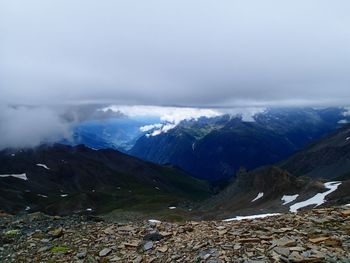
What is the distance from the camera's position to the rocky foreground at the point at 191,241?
54.3ft

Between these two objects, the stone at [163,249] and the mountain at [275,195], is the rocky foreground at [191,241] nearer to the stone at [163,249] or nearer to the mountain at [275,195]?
the stone at [163,249]

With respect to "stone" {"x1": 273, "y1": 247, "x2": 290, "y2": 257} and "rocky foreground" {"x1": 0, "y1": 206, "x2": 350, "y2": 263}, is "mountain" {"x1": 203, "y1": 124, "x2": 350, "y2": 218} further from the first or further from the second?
"stone" {"x1": 273, "y1": 247, "x2": 290, "y2": 257}

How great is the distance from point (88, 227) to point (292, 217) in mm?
11023

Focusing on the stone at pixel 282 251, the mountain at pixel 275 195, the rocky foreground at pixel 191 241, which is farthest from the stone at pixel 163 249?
the mountain at pixel 275 195

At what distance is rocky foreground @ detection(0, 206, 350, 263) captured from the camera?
16547 mm

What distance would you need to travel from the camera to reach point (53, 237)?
22.4 m

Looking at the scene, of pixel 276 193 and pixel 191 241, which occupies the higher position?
pixel 191 241

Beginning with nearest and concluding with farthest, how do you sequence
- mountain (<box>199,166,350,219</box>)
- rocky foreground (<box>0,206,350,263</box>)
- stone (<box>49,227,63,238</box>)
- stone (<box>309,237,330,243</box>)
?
rocky foreground (<box>0,206,350,263</box>) → stone (<box>309,237,330,243</box>) → stone (<box>49,227,63,238</box>) → mountain (<box>199,166,350,219</box>)

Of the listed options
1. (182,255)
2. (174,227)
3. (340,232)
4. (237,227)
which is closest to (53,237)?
(174,227)

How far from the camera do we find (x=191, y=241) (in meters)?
19.0

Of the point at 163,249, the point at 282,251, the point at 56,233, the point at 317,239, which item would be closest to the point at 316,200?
the point at 56,233

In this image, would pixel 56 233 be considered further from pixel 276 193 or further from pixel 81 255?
pixel 276 193

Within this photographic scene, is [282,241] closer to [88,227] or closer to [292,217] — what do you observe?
[292,217]

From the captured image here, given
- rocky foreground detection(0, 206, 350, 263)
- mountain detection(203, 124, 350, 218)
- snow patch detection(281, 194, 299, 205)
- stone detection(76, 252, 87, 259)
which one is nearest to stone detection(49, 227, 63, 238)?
rocky foreground detection(0, 206, 350, 263)
